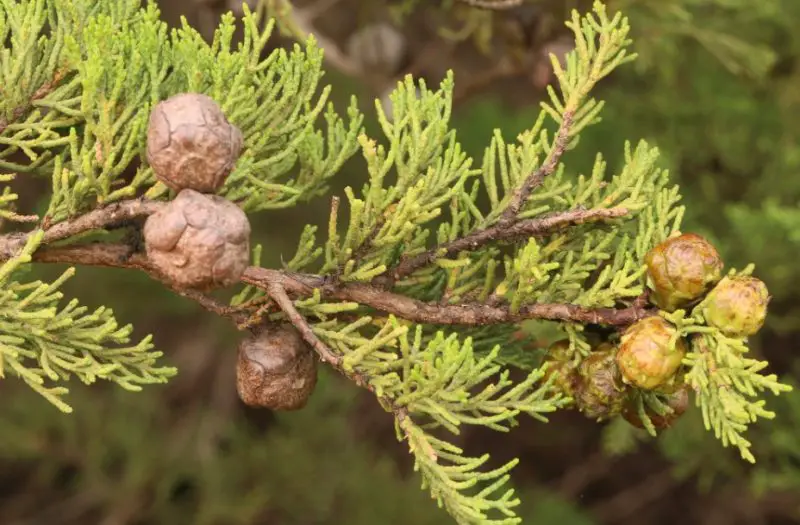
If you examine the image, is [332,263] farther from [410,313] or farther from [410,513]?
[410,513]

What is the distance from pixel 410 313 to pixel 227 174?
28 centimetres

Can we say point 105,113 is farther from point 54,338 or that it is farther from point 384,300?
point 384,300

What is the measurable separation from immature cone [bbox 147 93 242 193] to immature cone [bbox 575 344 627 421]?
0.47 m

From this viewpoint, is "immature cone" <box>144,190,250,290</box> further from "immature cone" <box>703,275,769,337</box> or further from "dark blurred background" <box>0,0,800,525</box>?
"dark blurred background" <box>0,0,800,525</box>

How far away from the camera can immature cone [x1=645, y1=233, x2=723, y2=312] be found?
36.7 inches

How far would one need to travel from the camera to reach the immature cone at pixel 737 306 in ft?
2.98

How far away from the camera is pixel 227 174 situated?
0.87 metres

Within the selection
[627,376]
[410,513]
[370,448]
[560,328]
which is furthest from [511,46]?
[370,448]

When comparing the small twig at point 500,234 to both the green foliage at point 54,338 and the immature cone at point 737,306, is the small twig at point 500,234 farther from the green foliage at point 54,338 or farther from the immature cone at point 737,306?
the green foliage at point 54,338

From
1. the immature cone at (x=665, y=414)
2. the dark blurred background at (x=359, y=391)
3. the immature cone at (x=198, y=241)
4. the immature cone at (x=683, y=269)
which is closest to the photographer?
the immature cone at (x=198, y=241)

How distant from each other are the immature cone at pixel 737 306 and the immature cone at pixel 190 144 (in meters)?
0.52

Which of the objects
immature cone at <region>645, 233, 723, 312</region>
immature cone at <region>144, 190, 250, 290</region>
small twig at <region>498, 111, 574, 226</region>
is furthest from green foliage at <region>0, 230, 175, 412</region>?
immature cone at <region>645, 233, 723, 312</region>

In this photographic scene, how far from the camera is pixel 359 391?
11.6 ft

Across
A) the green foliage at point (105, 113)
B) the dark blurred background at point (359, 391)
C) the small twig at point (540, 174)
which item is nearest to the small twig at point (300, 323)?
the green foliage at point (105, 113)
